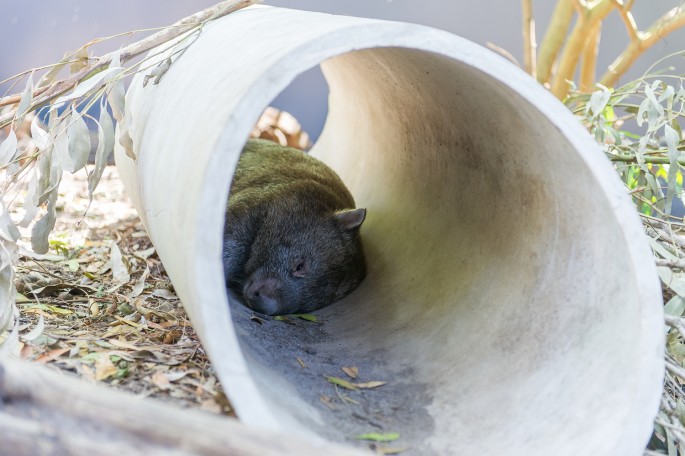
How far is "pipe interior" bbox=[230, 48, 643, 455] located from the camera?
7.65ft

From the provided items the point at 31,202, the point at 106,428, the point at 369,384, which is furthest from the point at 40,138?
the point at 106,428

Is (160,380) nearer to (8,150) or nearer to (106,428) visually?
(106,428)

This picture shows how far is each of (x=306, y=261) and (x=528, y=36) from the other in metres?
3.48

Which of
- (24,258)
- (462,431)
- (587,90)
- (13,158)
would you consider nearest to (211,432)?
(462,431)

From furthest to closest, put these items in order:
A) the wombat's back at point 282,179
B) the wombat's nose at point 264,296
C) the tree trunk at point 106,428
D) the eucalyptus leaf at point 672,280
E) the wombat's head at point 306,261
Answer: the wombat's back at point 282,179 < the wombat's head at point 306,261 < the wombat's nose at point 264,296 < the eucalyptus leaf at point 672,280 < the tree trunk at point 106,428

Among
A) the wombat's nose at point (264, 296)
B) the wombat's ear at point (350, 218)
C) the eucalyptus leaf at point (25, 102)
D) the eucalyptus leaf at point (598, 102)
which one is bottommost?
the wombat's nose at point (264, 296)

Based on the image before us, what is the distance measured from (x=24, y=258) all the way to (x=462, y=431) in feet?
8.93

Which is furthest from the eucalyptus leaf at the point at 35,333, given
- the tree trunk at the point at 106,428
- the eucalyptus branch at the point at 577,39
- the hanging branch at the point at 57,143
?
the eucalyptus branch at the point at 577,39

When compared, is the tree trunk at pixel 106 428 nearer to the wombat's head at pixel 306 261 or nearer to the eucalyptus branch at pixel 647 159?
the wombat's head at pixel 306 261

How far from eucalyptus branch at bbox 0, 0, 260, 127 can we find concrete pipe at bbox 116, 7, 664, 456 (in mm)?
235

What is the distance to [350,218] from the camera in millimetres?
4008

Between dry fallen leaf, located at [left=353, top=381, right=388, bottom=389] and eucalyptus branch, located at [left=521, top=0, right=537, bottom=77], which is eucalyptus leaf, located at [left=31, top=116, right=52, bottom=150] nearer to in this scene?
dry fallen leaf, located at [left=353, top=381, right=388, bottom=389]

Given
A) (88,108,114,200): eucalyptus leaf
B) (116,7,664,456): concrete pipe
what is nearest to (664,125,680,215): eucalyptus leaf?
(116,7,664,456): concrete pipe

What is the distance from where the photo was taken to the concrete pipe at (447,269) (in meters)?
2.07
